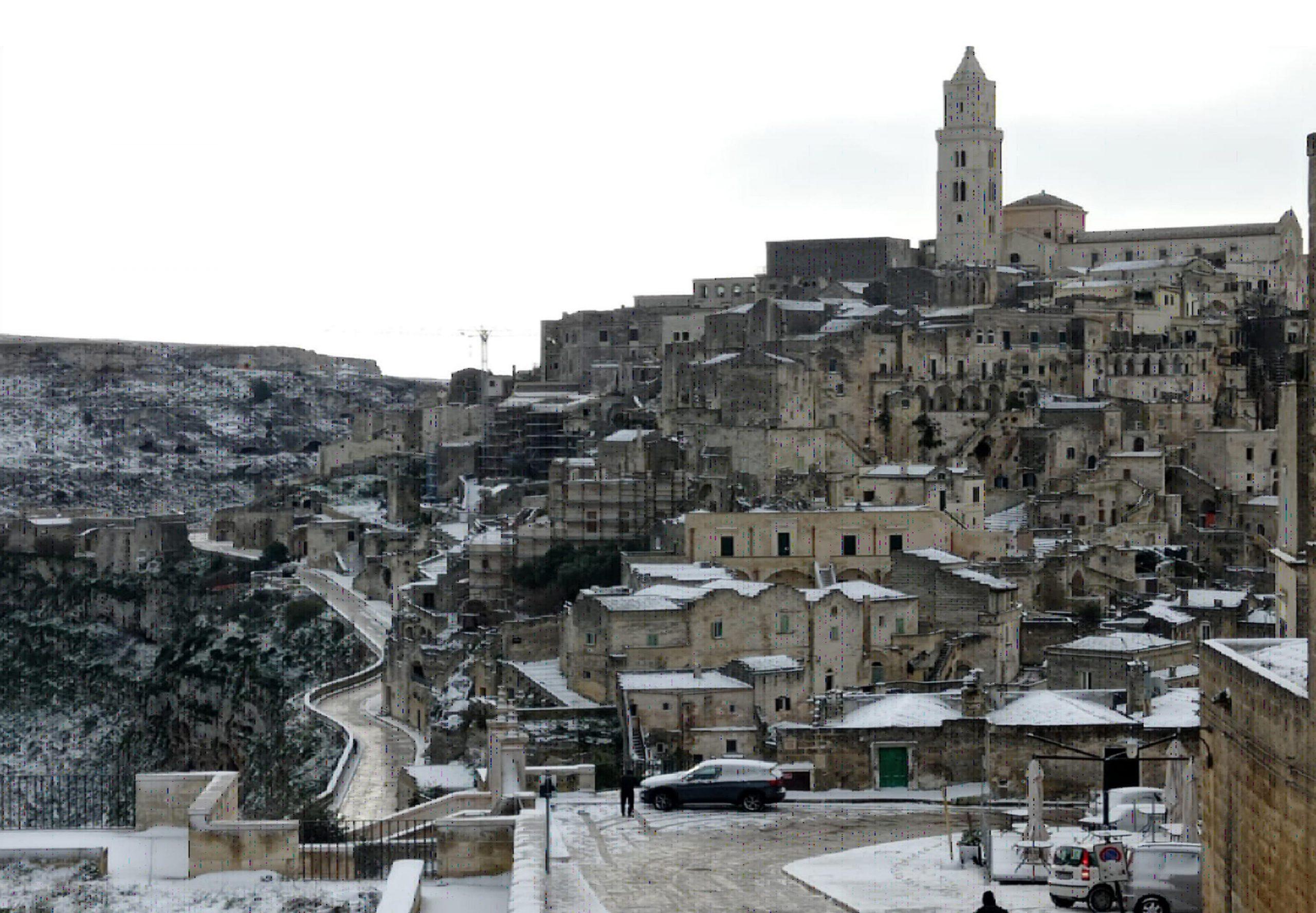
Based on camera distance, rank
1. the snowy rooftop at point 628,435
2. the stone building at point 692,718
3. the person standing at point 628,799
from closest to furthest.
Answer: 1. the person standing at point 628,799
2. the stone building at point 692,718
3. the snowy rooftop at point 628,435

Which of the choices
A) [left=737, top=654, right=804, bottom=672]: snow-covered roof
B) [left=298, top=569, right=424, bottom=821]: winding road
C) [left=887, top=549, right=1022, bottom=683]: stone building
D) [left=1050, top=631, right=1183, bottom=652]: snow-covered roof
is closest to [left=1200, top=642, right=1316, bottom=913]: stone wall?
[left=298, top=569, right=424, bottom=821]: winding road

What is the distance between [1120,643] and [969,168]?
1751 inches

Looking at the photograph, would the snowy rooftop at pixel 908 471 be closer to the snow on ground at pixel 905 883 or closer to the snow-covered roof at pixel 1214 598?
the snow-covered roof at pixel 1214 598

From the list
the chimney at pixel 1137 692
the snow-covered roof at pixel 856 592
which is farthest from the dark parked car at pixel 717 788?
the snow-covered roof at pixel 856 592

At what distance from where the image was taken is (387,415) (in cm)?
8856

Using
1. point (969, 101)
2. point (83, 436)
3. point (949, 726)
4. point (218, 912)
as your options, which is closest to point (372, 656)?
point (949, 726)

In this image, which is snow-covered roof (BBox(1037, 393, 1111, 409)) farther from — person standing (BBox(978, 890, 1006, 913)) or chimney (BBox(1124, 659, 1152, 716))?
person standing (BBox(978, 890, 1006, 913))

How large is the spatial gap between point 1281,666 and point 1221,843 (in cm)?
153

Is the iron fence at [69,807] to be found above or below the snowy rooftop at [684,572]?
below

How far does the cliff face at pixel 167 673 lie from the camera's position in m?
55.8

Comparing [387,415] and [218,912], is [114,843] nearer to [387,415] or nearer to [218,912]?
[218,912]

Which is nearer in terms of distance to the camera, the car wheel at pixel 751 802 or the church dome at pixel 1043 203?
the car wheel at pixel 751 802

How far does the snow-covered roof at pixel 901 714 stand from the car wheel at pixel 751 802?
24.8 feet

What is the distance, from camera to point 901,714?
29984mm
